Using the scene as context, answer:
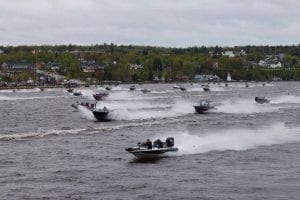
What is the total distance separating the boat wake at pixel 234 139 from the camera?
49156 millimetres

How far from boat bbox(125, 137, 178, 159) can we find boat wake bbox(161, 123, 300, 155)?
79.0 inches

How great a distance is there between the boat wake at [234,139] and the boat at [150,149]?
2.01 metres

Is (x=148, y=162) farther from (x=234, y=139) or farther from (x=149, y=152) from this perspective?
(x=234, y=139)

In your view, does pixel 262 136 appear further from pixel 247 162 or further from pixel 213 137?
pixel 247 162

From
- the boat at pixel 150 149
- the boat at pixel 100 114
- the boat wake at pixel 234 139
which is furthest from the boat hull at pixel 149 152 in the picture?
the boat at pixel 100 114

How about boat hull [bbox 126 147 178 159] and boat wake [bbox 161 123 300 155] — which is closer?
boat hull [bbox 126 147 178 159]

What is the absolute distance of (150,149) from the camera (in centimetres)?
4341

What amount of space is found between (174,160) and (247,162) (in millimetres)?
4693

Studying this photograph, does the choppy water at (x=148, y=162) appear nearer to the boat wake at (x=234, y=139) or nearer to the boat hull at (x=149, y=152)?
the boat wake at (x=234, y=139)

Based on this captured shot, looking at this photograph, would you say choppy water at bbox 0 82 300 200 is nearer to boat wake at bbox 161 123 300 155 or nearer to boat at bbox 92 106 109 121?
boat wake at bbox 161 123 300 155

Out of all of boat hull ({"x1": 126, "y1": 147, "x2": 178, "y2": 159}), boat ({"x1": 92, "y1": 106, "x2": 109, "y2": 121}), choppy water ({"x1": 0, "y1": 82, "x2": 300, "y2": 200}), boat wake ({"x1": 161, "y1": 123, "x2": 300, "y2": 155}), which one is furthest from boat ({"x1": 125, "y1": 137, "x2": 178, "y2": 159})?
boat ({"x1": 92, "y1": 106, "x2": 109, "y2": 121})

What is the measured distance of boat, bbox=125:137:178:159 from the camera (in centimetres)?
4303

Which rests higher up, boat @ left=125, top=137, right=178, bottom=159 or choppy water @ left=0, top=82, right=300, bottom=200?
boat @ left=125, top=137, right=178, bottom=159

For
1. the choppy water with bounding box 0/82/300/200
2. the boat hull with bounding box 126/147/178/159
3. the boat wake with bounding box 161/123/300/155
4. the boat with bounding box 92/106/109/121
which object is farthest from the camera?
the boat with bounding box 92/106/109/121
